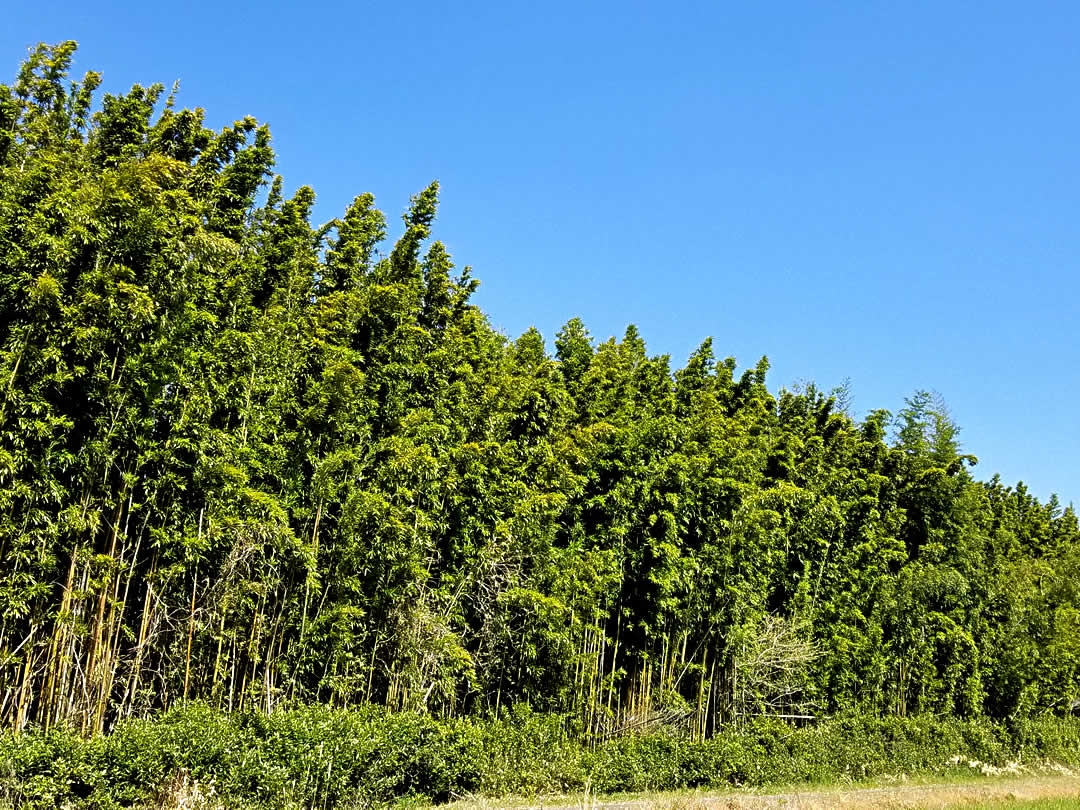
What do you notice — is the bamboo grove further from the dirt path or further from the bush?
the dirt path

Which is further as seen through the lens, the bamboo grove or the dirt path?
the dirt path

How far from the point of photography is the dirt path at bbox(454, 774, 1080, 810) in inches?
474

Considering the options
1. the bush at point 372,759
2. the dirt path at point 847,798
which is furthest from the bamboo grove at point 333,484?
the dirt path at point 847,798

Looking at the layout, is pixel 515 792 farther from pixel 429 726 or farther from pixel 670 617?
pixel 670 617

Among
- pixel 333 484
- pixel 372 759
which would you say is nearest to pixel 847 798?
pixel 372 759

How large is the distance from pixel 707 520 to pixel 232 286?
9.81 m

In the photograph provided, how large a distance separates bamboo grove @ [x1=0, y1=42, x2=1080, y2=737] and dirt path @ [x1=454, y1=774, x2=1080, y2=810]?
1.94 m

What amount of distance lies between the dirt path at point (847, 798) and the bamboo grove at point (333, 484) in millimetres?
1939

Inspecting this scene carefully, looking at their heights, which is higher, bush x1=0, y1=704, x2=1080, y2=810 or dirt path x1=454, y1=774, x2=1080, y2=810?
bush x1=0, y1=704, x2=1080, y2=810

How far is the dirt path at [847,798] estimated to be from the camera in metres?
12.0

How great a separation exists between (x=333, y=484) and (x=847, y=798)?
10226 mm

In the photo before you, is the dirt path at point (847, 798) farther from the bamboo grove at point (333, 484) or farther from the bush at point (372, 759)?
the bamboo grove at point (333, 484)

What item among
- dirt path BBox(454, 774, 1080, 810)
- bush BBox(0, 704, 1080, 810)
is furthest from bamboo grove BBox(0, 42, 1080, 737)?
dirt path BBox(454, 774, 1080, 810)

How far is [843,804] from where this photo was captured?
545 inches
